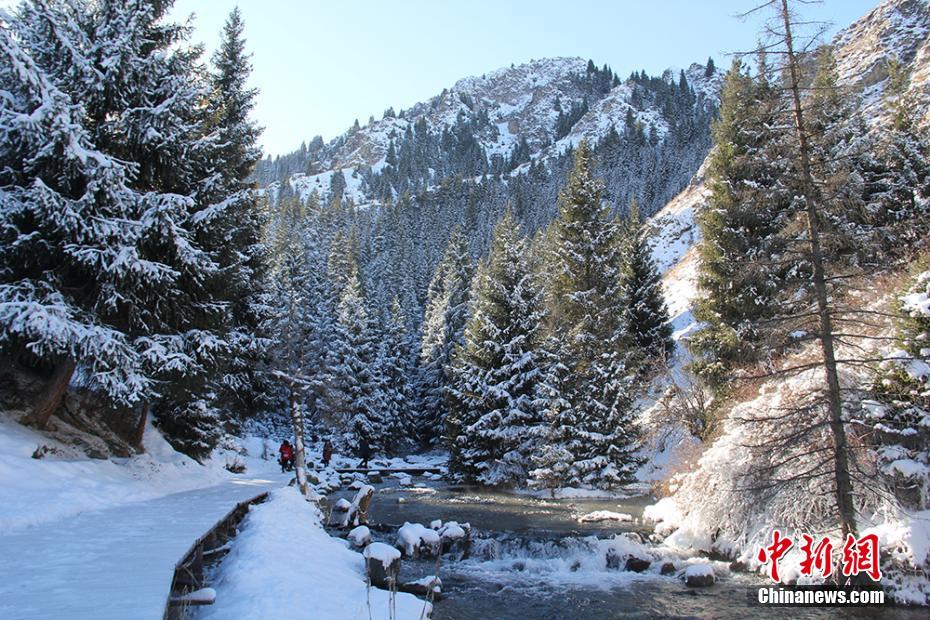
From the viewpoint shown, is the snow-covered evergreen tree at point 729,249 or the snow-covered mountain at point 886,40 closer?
the snow-covered evergreen tree at point 729,249

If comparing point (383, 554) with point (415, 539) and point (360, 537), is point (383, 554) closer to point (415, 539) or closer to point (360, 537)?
point (415, 539)

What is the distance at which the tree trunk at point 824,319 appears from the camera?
10.2m

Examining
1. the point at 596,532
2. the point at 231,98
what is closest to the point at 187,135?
the point at 231,98

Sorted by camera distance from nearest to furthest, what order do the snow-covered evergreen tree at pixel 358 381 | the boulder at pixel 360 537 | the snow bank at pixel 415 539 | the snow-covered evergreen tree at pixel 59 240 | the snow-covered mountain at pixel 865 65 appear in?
the snow-covered evergreen tree at pixel 59 240
the snow bank at pixel 415 539
the boulder at pixel 360 537
the snow-covered evergreen tree at pixel 358 381
the snow-covered mountain at pixel 865 65

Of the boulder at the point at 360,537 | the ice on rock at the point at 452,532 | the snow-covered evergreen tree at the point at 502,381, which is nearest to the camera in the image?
the boulder at the point at 360,537

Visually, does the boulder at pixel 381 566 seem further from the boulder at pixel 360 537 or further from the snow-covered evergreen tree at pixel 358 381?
the snow-covered evergreen tree at pixel 358 381

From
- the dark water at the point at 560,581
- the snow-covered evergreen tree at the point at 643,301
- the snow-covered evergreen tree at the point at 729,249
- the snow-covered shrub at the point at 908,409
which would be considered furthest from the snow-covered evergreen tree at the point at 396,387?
the snow-covered shrub at the point at 908,409

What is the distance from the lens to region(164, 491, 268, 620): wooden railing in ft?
21.0

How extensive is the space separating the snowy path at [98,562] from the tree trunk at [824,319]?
35.4 feet

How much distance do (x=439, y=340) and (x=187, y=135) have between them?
31548mm

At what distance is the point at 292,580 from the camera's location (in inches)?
325

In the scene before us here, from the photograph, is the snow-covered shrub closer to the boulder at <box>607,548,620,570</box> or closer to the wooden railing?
the boulder at <box>607,548,620,570</box>

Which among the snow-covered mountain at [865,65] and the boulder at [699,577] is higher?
the snow-covered mountain at [865,65]

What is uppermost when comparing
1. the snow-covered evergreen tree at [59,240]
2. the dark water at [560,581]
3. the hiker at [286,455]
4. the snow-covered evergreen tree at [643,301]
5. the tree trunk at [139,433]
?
the snow-covered evergreen tree at [643,301]
